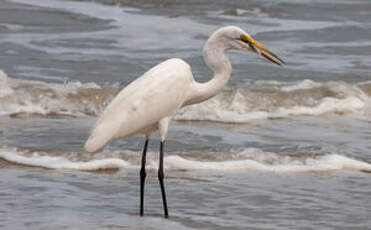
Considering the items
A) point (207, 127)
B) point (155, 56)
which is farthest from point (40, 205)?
point (155, 56)

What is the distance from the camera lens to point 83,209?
18.3 ft

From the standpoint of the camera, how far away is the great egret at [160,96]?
5.37 meters

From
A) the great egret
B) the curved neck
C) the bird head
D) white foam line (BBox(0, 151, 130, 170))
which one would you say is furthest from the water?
the bird head

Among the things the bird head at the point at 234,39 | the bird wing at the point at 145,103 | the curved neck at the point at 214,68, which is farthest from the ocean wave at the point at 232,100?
the bird wing at the point at 145,103

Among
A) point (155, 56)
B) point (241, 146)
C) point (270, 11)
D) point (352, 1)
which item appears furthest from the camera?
point (352, 1)

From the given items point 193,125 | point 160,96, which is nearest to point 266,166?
point 160,96

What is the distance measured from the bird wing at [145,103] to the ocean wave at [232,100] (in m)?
3.80

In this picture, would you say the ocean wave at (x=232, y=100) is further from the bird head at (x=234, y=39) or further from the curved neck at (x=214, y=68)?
the bird head at (x=234, y=39)

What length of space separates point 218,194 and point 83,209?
3.40 ft

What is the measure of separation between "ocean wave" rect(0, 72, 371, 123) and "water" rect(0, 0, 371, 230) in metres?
0.02

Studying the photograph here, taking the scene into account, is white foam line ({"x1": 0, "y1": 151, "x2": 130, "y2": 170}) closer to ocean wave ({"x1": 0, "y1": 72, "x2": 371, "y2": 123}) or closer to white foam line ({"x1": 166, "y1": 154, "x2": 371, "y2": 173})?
white foam line ({"x1": 166, "y1": 154, "x2": 371, "y2": 173})

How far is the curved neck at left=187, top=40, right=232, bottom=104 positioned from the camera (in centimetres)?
572

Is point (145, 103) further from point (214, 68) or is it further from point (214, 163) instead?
point (214, 163)

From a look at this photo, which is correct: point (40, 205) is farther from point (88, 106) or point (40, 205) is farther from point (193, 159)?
point (88, 106)
